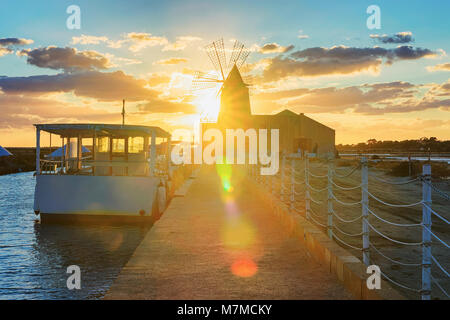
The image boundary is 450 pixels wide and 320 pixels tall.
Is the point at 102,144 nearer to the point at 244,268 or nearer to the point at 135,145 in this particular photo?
the point at 135,145

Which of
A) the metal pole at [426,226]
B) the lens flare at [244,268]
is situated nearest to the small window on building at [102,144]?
the lens flare at [244,268]

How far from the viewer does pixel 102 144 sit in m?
18.1

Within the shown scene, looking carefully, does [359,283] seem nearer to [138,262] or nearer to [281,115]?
[138,262]

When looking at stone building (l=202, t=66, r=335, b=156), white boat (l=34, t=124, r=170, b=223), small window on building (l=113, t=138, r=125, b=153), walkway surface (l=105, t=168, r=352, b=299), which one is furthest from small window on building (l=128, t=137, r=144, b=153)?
stone building (l=202, t=66, r=335, b=156)

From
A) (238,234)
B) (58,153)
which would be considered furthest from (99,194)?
(58,153)

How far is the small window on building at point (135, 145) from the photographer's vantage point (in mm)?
18444

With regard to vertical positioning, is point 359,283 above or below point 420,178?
below

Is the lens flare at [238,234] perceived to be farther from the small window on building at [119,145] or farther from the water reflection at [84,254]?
the small window on building at [119,145]

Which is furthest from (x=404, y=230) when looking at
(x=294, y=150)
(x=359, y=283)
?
(x=294, y=150)

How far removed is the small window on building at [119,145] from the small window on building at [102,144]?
35 cm

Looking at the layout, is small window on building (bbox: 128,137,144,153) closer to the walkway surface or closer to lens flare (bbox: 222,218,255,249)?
the walkway surface
